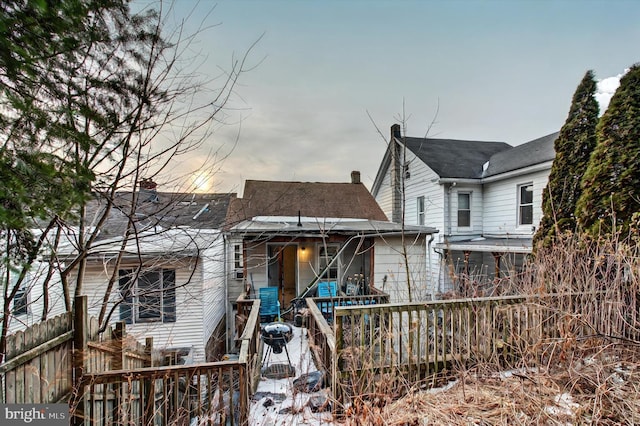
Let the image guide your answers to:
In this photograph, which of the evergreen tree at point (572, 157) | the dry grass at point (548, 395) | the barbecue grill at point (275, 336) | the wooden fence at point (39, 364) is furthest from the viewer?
the evergreen tree at point (572, 157)

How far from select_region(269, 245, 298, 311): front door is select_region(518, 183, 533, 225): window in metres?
7.81

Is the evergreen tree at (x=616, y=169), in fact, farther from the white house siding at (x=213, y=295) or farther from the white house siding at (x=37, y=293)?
the white house siding at (x=213, y=295)

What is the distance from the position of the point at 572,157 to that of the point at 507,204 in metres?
3.03

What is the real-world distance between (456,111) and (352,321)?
8.51 m

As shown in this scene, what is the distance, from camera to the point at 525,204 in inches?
355

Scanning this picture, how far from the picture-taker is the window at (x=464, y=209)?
10.6 m

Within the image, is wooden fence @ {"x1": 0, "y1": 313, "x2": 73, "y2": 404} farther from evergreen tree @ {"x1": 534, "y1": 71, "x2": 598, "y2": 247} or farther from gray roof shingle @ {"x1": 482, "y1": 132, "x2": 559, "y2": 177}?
gray roof shingle @ {"x1": 482, "y1": 132, "x2": 559, "y2": 177}

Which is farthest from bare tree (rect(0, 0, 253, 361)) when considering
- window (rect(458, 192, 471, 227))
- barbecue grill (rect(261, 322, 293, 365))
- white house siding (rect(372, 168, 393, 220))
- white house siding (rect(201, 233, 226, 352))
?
white house siding (rect(372, 168, 393, 220))

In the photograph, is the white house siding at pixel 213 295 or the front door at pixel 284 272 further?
the front door at pixel 284 272

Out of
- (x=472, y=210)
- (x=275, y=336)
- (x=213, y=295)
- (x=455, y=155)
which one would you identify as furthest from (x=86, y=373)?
(x=455, y=155)

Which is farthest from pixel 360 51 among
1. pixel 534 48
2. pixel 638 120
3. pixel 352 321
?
pixel 352 321

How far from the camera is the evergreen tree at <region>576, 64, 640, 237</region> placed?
16.2ft

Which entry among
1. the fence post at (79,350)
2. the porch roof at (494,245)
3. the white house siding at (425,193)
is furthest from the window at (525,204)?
the fence post at (79,350)

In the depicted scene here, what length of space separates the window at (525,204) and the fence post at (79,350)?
10.7 meters
